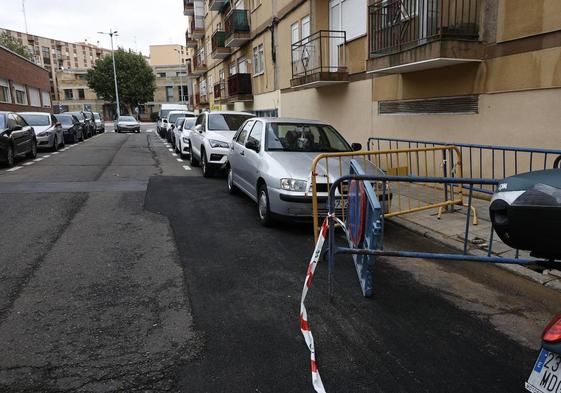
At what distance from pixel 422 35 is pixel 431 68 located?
0.72m

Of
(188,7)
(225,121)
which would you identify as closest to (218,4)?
(188,7)

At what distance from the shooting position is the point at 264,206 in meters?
6.79

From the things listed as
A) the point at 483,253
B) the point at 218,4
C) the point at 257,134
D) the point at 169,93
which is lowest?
the point at 483,253

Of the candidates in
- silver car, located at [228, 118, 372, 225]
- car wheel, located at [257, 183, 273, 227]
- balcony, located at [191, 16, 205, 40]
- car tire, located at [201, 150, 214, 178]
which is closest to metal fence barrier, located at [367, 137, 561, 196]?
silver car, located at [228, 118, 372, 225]

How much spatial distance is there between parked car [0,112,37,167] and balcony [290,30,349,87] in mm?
8974

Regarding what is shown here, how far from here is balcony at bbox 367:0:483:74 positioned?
839 cm

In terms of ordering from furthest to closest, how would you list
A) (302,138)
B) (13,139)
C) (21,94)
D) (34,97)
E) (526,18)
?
(34,97) → (21,94) → (13,139) → (302,138) → (526,18)

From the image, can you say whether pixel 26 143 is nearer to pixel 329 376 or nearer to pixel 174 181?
pixel 174 181

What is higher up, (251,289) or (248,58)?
(248,58)

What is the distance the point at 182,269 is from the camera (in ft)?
16.2

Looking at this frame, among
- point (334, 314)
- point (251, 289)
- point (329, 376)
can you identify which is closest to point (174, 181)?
point (251, 289)

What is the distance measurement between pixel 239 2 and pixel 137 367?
26.8 meters

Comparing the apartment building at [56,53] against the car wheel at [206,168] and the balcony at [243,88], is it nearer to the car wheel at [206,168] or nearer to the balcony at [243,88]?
the balcony at [243,88]

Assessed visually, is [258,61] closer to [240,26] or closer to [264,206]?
[240,26]
